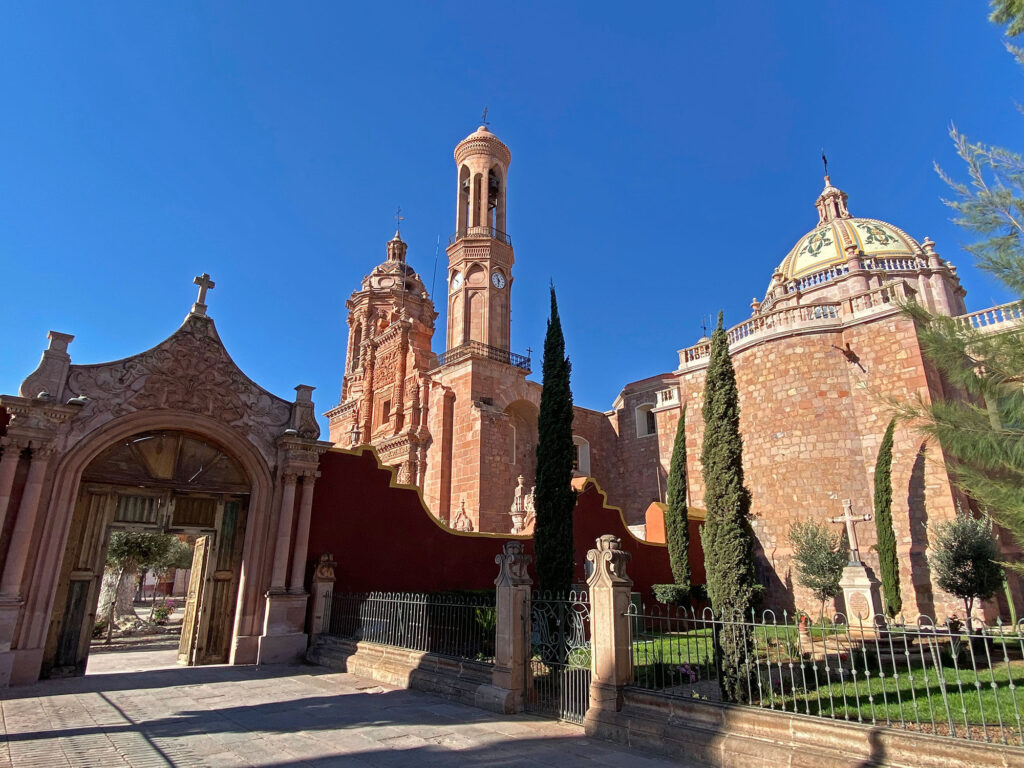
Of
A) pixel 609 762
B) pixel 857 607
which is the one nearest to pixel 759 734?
pixel 609 762

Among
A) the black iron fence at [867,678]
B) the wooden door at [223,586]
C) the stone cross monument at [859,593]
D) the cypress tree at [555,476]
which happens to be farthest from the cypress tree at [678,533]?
the wooden door at [223,586]

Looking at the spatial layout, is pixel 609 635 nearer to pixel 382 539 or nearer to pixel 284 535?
pixel 284 535

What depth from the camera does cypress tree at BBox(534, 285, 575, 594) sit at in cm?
962

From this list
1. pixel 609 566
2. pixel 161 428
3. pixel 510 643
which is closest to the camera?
pixel 609 566

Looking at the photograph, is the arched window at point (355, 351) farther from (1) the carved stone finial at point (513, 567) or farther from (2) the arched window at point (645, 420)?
(1) the carved stone finial at point (513, 567)

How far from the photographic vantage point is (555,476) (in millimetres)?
10047

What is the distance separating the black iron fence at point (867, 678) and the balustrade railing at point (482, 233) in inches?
757

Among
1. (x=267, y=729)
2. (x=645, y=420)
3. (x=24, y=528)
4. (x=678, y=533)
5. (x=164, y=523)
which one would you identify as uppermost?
(x=645, y=420)

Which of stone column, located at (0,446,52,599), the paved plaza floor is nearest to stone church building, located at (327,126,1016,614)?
the paved plaza floor

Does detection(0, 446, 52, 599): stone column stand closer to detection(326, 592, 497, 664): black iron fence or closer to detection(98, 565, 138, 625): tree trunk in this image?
detection(326, 592, 497, 664): black iron fence

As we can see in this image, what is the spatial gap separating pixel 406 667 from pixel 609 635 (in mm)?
3636

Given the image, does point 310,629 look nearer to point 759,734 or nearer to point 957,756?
point 759,734

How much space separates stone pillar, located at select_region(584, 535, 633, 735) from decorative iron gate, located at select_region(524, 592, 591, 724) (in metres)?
0.34

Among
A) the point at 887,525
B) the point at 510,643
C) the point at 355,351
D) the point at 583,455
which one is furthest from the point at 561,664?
the point at 355,351
